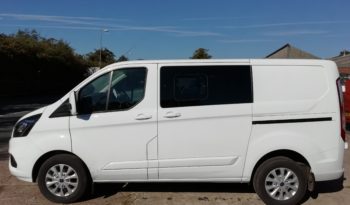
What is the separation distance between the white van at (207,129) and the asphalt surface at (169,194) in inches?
13.3

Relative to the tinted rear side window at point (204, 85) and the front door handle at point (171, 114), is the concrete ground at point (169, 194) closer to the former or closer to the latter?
the front door handle at point (171, 114)

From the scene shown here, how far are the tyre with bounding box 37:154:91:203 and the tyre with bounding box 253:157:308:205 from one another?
2.25 m

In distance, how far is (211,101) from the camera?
19.3ft

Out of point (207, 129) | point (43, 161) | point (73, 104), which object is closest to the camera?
point (207, 129)

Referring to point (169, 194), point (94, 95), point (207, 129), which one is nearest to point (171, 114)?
point (207, 129)

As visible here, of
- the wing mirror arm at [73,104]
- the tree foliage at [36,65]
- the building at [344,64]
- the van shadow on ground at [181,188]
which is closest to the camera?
the wing mirror arm at [73,104]

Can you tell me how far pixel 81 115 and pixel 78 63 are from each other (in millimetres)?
46619

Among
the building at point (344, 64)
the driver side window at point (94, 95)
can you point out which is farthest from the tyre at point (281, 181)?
the building at point (344, 64)

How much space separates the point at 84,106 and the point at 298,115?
2.71 metres

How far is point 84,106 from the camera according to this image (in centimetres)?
600

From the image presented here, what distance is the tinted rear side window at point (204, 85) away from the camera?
5883 millimetres

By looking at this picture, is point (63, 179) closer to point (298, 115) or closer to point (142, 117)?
point (142, 117)

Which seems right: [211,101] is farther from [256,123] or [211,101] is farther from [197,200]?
[197,200]

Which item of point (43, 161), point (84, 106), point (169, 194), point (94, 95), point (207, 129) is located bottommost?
point (169, 194)
